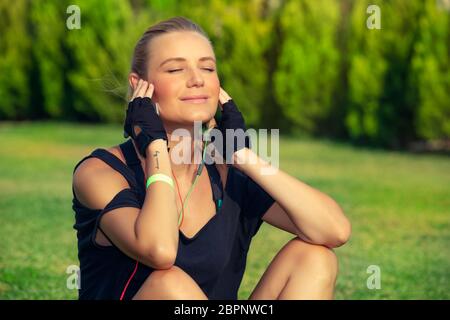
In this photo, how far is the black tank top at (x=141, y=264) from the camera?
3.54m

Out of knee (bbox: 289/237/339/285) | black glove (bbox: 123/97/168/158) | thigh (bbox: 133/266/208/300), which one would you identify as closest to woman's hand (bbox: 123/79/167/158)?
black glove (bbox: 123/97/168/158)

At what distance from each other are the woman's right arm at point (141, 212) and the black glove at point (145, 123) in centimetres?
3

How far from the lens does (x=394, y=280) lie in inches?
262

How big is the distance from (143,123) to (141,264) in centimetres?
59

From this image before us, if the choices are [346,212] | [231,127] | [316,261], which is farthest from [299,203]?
[346,212]

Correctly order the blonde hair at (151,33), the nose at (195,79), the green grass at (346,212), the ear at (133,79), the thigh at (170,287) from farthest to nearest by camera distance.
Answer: the green grass at (346,212) → the ear at (133,79) → the blonde hair at (151,33) → the nose at (195,79) → the thigh at (170,287)

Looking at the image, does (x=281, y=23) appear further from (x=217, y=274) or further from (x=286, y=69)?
(x=217, y=274)

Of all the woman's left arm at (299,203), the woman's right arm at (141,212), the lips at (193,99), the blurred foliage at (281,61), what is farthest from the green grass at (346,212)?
the lips at (193,99)

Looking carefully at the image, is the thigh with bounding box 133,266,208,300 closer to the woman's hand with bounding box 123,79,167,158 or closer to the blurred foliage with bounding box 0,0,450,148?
the woman's hand with bounding box 123,79,167,158

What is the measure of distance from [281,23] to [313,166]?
5.14m

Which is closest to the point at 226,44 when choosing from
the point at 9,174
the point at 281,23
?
the point at 281,23

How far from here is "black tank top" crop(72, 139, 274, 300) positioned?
354 cm

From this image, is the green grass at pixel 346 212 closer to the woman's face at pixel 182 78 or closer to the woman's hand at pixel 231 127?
the woman's hand at pixel 231 127
